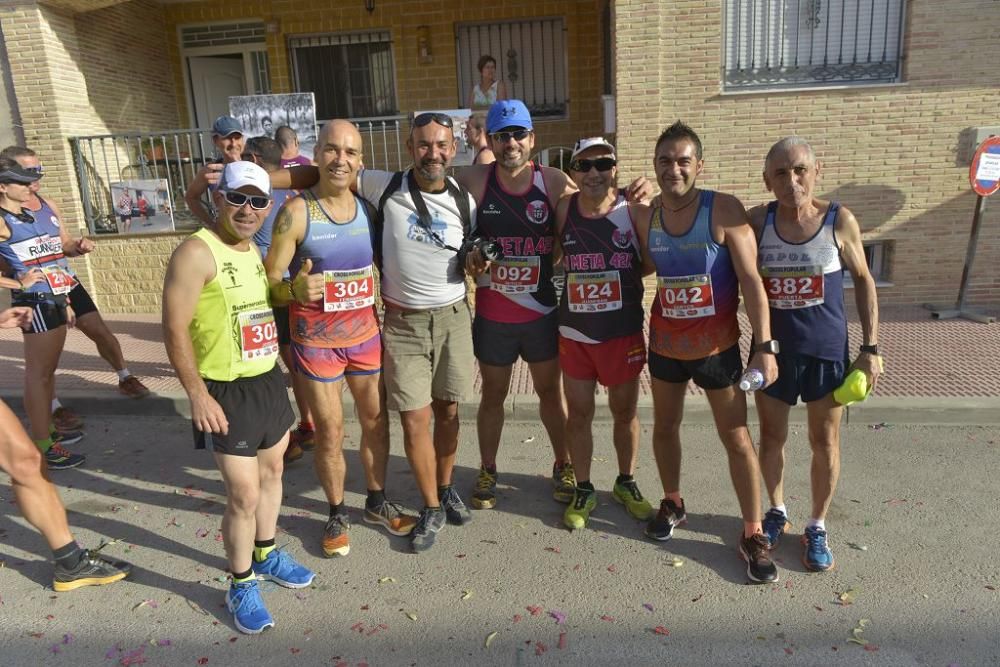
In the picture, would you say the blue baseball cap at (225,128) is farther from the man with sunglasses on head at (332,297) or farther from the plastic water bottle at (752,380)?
the plastic water bottle at (752,380)

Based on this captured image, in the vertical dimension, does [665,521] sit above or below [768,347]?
below

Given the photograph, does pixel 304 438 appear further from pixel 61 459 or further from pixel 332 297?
pixel 332 297

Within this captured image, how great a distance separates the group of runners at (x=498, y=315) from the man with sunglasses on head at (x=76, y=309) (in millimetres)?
2377

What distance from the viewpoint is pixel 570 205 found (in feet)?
11.3

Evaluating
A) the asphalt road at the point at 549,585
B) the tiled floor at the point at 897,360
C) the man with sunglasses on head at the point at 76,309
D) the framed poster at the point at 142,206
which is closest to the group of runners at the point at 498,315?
the asphalt road at the point at 549,585

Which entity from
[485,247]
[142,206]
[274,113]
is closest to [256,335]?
[485,247]

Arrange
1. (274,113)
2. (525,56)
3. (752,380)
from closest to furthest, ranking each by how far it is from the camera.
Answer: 1. (752,380)
2. (274,113)
3. (525,56)

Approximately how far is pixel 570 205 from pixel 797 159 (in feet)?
3.52

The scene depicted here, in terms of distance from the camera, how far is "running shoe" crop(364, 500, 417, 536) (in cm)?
366

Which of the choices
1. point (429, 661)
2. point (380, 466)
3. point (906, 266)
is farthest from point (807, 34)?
point (429, 661)

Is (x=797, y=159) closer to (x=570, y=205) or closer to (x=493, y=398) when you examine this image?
(x=570, y=205)

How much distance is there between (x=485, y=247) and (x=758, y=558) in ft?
6.43

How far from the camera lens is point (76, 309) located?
5.32 metres

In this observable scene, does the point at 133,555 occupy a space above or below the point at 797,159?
below
